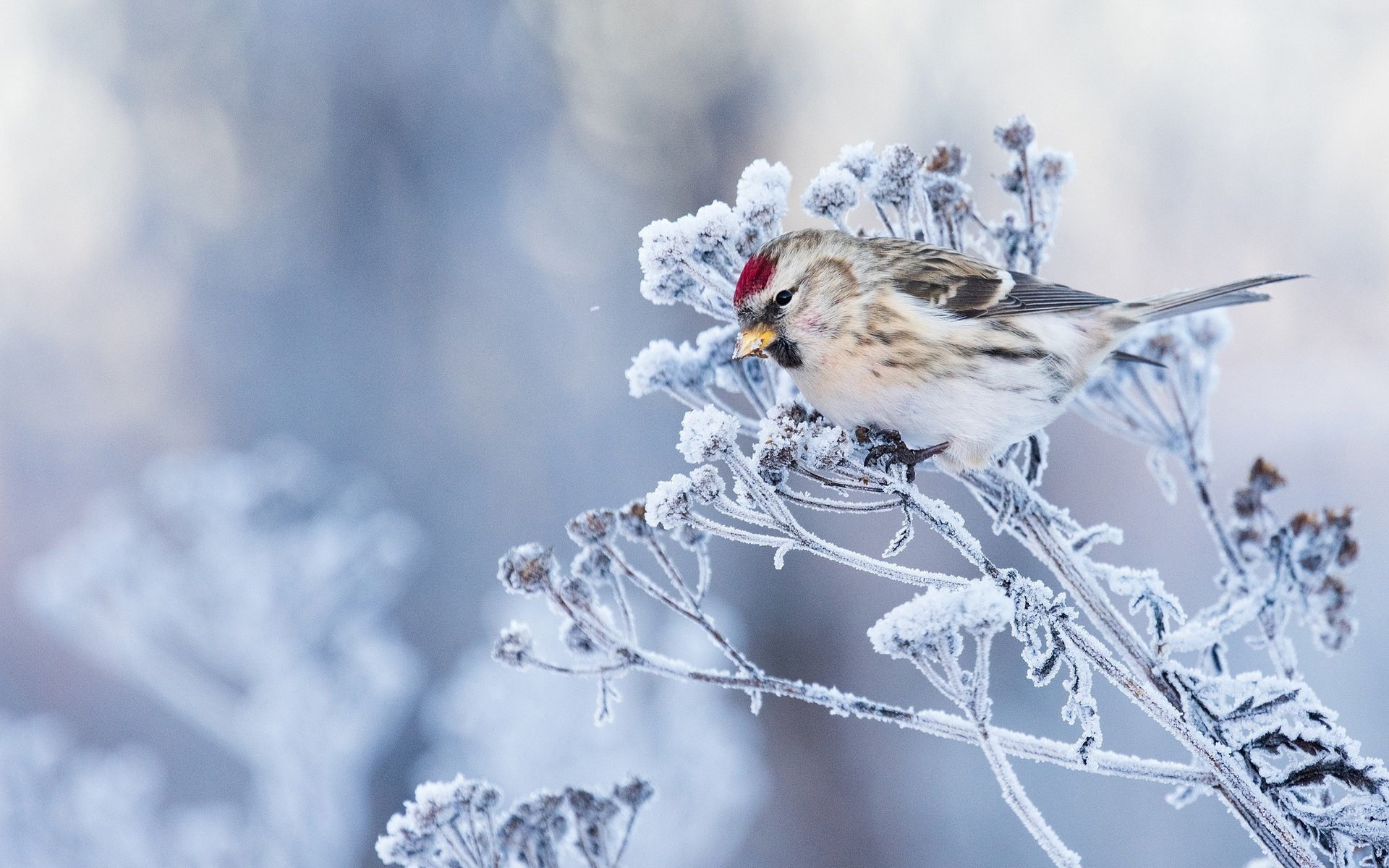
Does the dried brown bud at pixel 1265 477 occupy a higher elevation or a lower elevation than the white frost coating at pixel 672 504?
lower

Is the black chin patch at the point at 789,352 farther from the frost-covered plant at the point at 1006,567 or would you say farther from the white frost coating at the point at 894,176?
the white frost coating at the point at 894,176

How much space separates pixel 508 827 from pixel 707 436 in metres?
0.36

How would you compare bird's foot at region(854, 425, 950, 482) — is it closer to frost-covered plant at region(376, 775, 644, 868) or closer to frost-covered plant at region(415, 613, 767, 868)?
frost-covered plant at region(376, 775, 644, 868)

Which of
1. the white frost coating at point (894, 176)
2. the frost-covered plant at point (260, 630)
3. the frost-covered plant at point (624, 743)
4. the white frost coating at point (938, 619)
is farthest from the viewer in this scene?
the frost-covered plant at point (624, 743)

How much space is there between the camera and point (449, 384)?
13.6 ft

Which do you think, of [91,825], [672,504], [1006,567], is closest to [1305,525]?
[1006,567]

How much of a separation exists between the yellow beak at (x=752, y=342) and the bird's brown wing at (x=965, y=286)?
178mm

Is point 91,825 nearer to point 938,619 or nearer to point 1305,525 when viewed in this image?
point 938,619

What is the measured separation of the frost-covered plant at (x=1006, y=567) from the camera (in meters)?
0.60

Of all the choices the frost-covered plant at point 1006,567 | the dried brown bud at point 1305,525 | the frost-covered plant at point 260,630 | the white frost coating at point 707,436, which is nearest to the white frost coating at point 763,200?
the frost-covered plant at point 1006,567

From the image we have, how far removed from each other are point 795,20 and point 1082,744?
3658mm

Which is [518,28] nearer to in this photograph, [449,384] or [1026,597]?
[449,384]

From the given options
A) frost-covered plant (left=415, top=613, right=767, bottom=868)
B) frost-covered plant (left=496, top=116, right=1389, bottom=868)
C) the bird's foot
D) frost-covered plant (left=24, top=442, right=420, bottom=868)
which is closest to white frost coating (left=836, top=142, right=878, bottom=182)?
frost-covered plant (left=496, top=116, right=1389, bottom=868)

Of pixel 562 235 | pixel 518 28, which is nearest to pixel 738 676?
pixel 562 235
